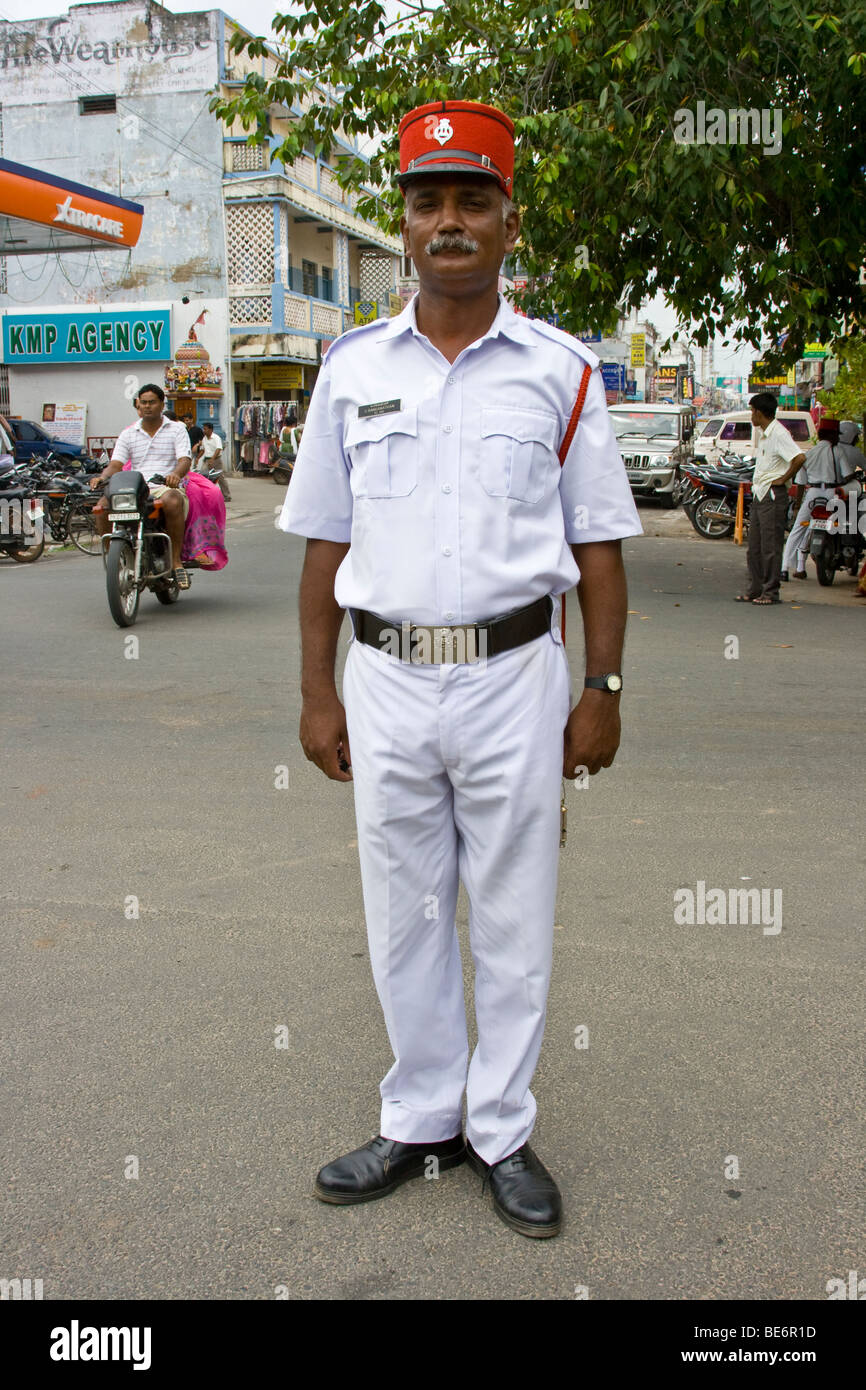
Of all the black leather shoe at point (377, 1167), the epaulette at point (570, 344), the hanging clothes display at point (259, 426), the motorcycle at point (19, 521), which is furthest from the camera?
the hanging clothes display at point (259, 426)

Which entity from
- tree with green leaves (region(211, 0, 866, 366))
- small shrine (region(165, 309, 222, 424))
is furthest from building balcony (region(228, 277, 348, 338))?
tree with green leaves (region(211, 0, 866, 366))

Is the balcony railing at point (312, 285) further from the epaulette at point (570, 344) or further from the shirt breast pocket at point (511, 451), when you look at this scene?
the shirt breast pocket at point (511, 451)

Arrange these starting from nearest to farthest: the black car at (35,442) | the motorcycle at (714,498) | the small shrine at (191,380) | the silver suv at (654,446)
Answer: the motorcycle at (714,498) < the silver suv at (654,446) < the black car at (35,442) < the small shrine at (191,380)

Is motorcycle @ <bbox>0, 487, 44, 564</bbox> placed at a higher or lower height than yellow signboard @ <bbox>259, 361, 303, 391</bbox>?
lower

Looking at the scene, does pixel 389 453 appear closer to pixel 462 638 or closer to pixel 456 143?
pixel 462 638

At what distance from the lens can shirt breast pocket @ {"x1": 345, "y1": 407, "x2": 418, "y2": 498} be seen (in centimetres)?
233

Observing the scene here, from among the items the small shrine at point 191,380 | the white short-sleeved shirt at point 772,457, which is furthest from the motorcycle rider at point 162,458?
the small shrine at point 191,380

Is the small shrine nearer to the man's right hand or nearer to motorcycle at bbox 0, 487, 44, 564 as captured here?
motorcycle at bbox 0, 487, 44, 564

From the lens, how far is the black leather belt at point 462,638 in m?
2.33

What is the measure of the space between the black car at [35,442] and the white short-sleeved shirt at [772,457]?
18571 mm

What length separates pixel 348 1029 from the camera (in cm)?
327

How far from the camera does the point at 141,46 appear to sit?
1266 inches

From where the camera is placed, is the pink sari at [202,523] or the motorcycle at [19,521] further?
the motorcycle at [19,521]

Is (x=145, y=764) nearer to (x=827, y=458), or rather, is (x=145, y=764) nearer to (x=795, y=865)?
(x=795, y=865)
